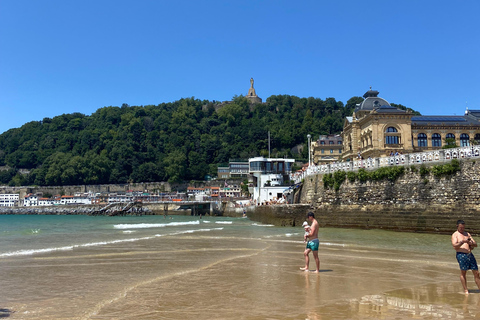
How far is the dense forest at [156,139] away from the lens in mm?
126250

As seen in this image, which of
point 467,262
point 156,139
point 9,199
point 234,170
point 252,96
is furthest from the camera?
point 252,96

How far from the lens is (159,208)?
77.2m

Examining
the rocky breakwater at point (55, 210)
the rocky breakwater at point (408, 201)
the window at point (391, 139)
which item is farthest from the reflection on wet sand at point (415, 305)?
the rocky breakwater at point (55, 210)

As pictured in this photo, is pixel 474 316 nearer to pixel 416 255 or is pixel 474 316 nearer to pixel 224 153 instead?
pixel 416 255

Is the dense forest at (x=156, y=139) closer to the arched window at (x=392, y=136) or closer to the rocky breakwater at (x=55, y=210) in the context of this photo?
the rocky breakwater at (x=55, y=210)

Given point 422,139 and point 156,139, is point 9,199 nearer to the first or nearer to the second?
point 156,139

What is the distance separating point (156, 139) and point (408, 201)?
129399 millimetres

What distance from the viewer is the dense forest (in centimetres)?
12625

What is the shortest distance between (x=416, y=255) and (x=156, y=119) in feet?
482

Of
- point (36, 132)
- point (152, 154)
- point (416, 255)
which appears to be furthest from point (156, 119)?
point (416, 255)

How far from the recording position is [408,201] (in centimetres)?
2128

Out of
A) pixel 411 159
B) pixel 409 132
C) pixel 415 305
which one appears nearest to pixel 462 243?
pixel 415 305

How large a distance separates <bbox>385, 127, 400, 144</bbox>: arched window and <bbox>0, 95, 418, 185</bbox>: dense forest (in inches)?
3314

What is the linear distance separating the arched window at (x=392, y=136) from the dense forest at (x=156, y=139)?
84181 mm
